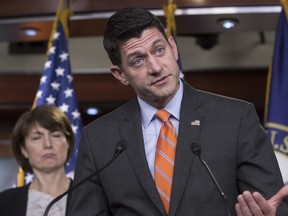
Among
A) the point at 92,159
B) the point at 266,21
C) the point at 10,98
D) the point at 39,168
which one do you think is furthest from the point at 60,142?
the point at 10,98

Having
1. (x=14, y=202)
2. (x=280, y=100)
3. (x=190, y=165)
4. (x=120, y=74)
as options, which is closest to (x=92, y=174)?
(x=190, y=165)

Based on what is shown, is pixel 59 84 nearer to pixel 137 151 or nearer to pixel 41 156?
pixel 41 156

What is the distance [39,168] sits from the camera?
10.3 ft

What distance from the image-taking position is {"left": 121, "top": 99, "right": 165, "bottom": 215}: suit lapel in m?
1.73

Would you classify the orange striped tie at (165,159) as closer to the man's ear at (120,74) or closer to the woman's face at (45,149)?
the man's ear at (120,74)

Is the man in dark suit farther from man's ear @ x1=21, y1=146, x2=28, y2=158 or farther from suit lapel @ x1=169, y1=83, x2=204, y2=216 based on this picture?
man's ear @ x1=21, y1=146, x2=28, y2=158

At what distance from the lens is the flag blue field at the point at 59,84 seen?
4.01 meters

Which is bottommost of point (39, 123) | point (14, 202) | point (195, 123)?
point (14, 202)

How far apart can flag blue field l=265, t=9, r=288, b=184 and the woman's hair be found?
128cm

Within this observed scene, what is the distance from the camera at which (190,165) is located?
1740 millimetres

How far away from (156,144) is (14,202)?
1442 millimetres

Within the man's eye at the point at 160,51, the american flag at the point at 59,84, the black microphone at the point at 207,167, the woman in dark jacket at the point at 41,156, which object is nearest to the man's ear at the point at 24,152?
the woman in dark jacket at the point at 41,156

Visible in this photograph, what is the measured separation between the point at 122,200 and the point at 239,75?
383 centimetres

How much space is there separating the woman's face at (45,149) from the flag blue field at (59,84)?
0.72 m
